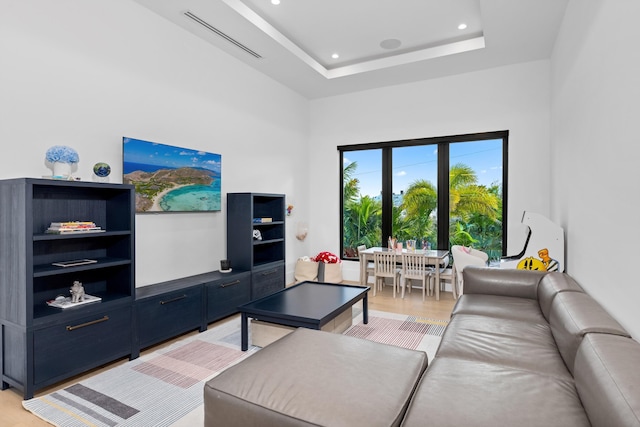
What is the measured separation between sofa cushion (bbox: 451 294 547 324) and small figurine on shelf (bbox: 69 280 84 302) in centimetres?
290

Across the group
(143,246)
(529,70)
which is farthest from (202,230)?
(529,70)

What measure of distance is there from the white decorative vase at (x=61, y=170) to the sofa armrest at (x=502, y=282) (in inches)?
140

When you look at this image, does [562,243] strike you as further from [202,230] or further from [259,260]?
[202,230]

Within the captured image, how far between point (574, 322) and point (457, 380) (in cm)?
74

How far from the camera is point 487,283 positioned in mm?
3299

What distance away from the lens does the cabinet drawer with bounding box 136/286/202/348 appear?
10.2 ft

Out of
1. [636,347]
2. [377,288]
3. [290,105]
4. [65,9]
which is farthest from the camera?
[290,105]

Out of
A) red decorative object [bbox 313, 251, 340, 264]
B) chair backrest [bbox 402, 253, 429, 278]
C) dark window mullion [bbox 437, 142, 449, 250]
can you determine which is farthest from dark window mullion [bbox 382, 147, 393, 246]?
chair backrest [bbox 402, 253, 429, 278]

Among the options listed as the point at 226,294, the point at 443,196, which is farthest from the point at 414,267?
the point at 226,294

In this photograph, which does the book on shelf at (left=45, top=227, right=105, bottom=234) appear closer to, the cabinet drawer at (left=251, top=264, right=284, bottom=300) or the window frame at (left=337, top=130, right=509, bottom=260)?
the cabinet drawer at (left=251, top=264, right=284, bottom=300)

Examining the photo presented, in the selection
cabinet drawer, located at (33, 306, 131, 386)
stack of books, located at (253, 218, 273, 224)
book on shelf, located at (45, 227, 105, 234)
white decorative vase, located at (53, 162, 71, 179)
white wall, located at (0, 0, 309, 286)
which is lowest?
cabinet drawer, located at (33, 306, 131, 386)

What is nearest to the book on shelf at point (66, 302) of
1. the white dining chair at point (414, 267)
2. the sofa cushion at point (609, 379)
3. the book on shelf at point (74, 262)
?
the book on shelf at point (74, 262)

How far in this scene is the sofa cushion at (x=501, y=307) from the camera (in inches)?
104

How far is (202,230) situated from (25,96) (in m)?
2.12
